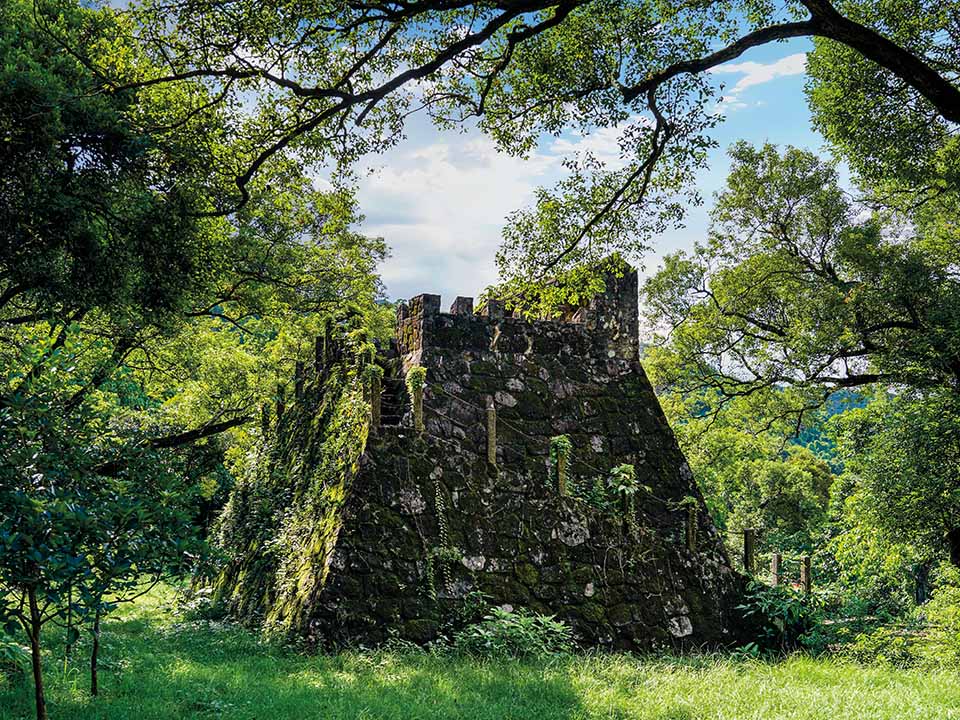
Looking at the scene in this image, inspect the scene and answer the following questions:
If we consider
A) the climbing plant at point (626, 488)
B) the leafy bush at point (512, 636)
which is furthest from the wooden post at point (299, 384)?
the leafy bush at point (512, 636)

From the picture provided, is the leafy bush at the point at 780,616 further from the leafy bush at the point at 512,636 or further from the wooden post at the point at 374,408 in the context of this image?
the wooden post at the point at 374,408

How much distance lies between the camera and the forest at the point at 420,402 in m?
5.83

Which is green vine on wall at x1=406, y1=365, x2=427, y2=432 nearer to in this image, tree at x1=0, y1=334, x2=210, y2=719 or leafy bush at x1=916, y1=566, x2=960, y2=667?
tree at x1=0, y1=334, x2=210, y2=719

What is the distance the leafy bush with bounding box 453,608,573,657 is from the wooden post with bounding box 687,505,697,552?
2373 millimetres

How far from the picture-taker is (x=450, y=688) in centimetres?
644

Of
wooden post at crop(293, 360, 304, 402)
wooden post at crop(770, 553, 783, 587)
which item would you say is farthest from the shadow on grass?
wooden post at crop(293, 360, 304, 402)

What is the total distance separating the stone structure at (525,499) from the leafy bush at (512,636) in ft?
1.28

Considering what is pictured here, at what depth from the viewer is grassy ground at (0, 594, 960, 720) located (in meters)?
5.74

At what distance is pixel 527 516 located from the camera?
377 inches

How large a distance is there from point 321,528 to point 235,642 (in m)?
1.52

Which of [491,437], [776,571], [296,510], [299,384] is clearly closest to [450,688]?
[491,437]

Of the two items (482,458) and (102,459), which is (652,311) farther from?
(102,459)

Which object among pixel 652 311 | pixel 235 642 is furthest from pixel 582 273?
pixel 652 311

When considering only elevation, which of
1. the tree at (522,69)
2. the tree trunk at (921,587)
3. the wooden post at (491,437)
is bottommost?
the tree trunk at (921,587)
